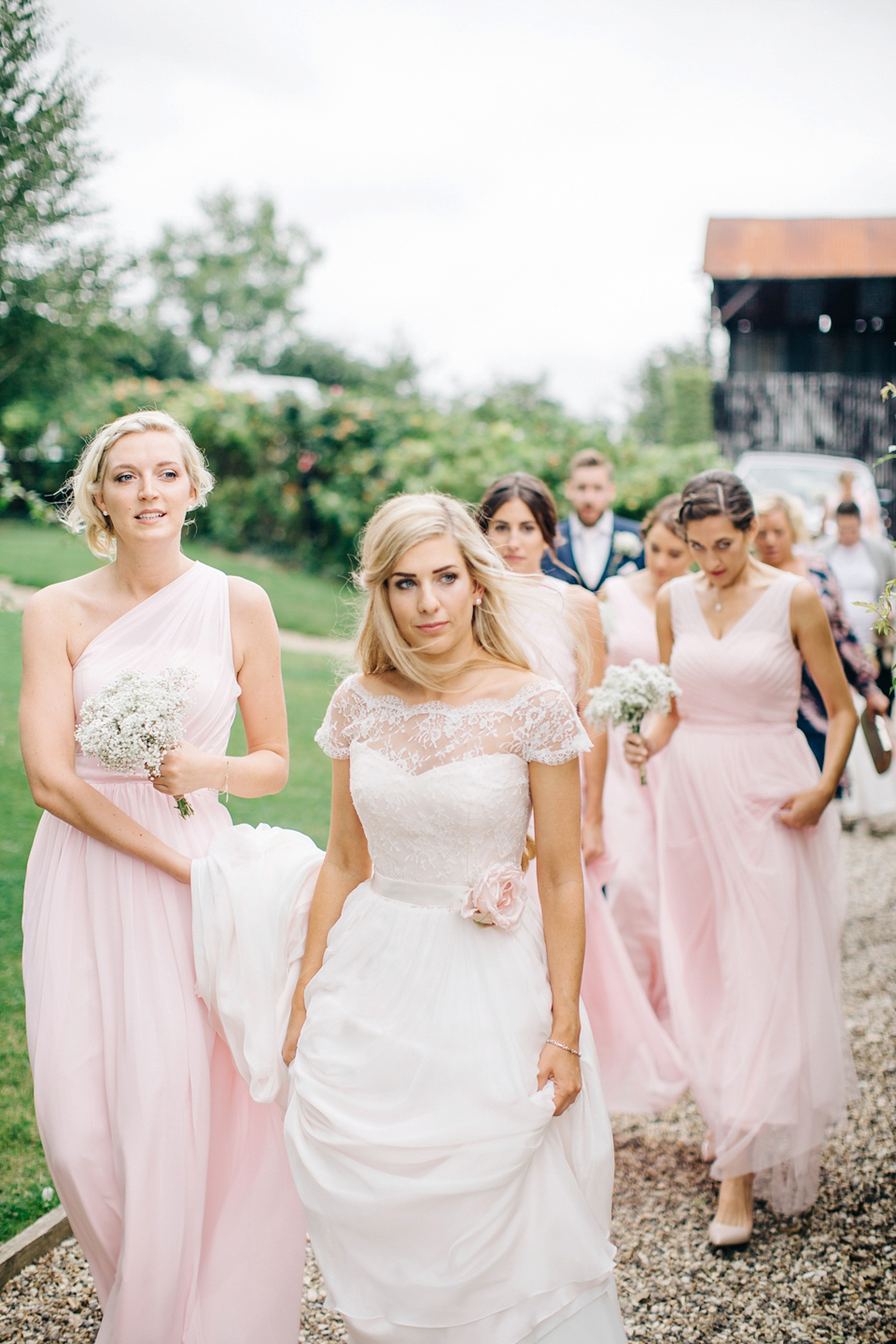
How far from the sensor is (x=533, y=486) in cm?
435

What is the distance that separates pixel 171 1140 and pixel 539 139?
1082cm

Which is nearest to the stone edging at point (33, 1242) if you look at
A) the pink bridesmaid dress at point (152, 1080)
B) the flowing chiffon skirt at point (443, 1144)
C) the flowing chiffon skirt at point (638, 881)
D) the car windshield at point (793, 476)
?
the pink bridesmaid dress at point (152, 1080)

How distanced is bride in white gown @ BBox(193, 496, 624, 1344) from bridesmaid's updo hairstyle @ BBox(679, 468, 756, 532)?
1377mm

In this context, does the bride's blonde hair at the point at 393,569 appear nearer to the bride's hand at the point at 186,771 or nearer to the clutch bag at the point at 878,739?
the bride's hand at the point at 186,771

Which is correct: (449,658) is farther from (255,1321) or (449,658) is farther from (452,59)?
(452,59)

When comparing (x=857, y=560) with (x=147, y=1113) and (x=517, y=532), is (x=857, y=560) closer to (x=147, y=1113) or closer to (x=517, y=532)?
(x=517, y=532)

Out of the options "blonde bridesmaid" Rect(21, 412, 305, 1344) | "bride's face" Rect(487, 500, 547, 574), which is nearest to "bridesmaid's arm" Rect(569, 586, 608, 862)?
→ "bride's face" Rect(487, 500, 547, 574)

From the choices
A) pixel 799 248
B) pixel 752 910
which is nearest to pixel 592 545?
pixel 752 910

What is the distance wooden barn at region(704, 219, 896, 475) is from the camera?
1959cm

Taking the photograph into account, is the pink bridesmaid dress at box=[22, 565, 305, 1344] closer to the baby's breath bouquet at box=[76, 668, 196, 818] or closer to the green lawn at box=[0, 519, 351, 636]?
the baby's breath bouquet at box=[76, 668, 196, 818]

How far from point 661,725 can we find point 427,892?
1982mm

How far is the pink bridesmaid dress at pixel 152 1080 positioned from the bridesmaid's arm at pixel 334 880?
346mm

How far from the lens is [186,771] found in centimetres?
271

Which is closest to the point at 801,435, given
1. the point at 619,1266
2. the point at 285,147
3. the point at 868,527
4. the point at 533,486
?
the point at 868,527
